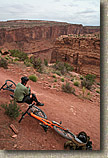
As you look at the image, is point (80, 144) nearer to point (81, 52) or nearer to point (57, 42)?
point (81, 52)

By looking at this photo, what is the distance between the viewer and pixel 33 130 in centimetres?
279

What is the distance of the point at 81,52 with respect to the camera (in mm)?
22812

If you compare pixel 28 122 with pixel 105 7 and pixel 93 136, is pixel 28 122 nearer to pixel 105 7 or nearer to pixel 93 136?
pixel 93 136

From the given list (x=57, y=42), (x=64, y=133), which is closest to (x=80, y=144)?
(x=64, y=133)

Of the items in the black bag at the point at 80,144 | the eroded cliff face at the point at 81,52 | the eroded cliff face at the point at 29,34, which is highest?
the eroded cliff face at the point at 29,34

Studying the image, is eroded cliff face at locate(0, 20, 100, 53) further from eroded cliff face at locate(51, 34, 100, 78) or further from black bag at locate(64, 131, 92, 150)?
black bag at locate(64, 131, 92, 150)

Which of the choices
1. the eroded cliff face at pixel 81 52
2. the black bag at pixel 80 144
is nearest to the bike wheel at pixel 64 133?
the black bag at pixel 80 144

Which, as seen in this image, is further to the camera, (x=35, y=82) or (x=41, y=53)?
(x=41, y=53)

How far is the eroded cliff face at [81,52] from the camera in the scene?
20.5 meters

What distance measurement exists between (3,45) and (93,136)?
39.5 m

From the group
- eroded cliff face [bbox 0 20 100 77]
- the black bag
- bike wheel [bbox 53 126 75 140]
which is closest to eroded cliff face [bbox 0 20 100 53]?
eroded cliff face [bbox 0 20 100 77]

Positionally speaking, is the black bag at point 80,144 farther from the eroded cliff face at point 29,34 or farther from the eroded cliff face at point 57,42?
the eroded cliff face at point 29,34

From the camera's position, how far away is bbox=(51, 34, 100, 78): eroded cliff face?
67.1 feet

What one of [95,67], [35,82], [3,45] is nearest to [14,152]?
[35,82]
